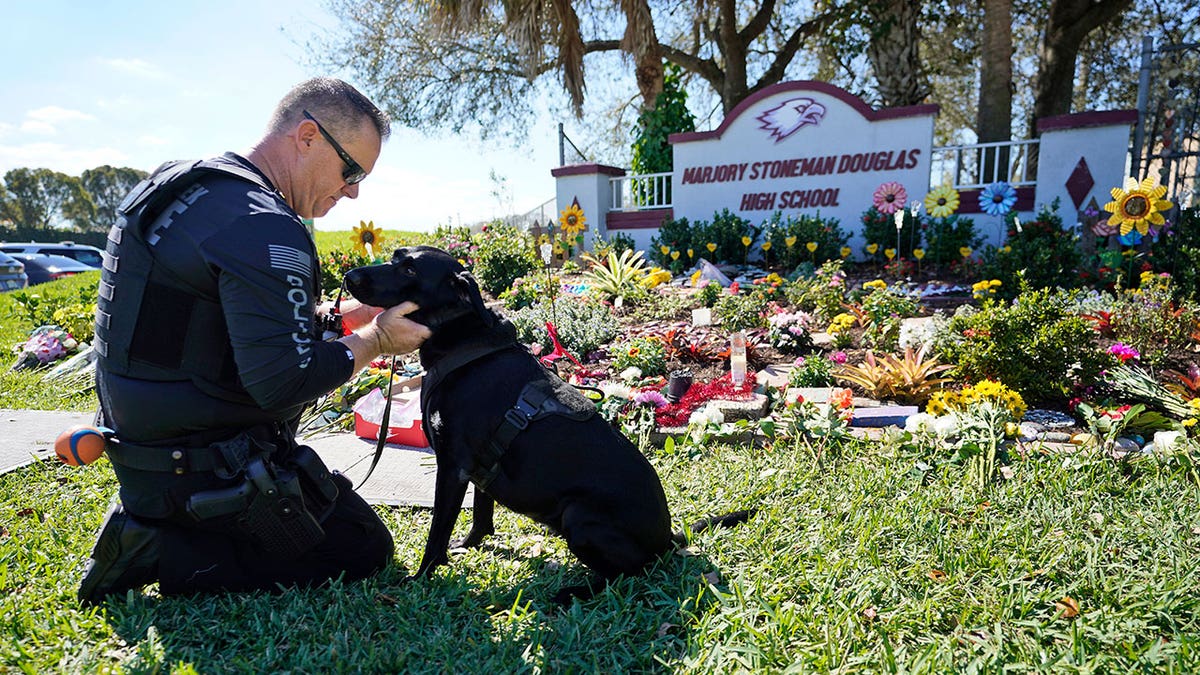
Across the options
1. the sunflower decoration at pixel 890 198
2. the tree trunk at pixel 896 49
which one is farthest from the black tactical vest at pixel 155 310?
the tree trunk at pixel 896 49

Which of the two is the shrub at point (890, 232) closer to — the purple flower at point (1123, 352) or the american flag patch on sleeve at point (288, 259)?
the purple flower at point (1123, 352)

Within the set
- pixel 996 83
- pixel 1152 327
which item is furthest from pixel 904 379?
pixel 996 83

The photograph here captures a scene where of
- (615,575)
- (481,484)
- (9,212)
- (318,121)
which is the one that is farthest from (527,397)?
(9,212)

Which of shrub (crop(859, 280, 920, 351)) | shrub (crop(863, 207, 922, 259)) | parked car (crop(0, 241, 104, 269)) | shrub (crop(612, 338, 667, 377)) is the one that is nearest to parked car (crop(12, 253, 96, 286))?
A: parked car (crop(0, 241, 104, 269))

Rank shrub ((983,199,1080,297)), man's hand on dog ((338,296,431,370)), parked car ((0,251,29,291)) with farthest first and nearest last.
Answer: parked car ((0,251,29,291)) < shrub ((983,199,1080,297)) < man's hand on dog ((338,296,431,370))

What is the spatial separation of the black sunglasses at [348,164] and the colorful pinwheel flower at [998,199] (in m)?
7.85

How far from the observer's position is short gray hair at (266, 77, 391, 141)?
6.97ft

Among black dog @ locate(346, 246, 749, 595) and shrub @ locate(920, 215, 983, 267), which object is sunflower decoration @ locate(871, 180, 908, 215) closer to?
shrub @ locate(920, 215, 983, 267)

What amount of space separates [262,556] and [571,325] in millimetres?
3327

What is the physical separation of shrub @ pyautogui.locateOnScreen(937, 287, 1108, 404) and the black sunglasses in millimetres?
3248

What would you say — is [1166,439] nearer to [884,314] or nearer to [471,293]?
[884,314]

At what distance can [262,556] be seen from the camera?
7.09ft

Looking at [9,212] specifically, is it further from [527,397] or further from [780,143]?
[527,397]

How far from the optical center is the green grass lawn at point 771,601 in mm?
1765
